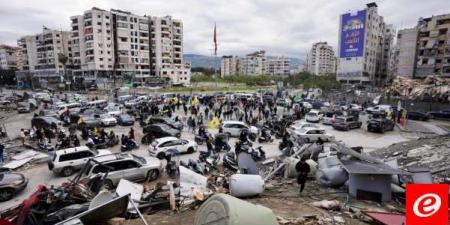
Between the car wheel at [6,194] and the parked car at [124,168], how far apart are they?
293 cm

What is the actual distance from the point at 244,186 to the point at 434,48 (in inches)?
2783

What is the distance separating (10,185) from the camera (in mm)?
11266

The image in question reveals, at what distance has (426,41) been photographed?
62562 millimetres

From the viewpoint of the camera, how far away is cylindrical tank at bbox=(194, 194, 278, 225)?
3.72 m

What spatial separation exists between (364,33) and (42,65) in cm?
10225

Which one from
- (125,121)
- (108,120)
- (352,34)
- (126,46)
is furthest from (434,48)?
(126,46)

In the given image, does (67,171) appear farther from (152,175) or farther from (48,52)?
(48,52)

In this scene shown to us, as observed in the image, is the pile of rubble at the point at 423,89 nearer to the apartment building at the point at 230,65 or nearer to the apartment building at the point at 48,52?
the apartment building at the point at 48,52

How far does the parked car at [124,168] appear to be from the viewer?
39.4 feet

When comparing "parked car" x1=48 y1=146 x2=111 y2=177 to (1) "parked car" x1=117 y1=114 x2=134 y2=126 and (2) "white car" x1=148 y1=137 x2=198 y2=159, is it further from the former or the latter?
(1) "parked car" x1=117 y1=114 x2=134 y2=126

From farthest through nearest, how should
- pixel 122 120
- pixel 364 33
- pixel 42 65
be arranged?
pixel 42 65 < pixel 364 33 < pixel 122 120

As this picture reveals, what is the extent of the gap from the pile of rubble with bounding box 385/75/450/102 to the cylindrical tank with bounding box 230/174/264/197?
131 ft

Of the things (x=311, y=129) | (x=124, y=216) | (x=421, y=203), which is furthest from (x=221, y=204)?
(x=311, y=129)

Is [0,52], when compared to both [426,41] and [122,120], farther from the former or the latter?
[426,41]
